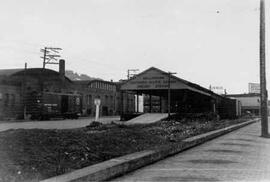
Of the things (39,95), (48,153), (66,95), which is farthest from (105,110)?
(48,153)

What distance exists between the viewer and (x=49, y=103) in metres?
48.8

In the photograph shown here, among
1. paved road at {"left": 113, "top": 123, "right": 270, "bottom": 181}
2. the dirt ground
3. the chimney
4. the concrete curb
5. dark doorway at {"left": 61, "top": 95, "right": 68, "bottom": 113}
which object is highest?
the chimney

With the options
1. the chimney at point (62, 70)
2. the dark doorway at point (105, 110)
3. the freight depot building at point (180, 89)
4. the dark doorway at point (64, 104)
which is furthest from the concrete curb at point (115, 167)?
the dark doorway at point (105, 110)

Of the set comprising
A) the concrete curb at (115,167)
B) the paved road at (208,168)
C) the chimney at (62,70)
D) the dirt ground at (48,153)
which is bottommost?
the paved road at (208,168)

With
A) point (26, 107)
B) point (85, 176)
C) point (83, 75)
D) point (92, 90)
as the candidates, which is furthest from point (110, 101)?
point (85, 176)

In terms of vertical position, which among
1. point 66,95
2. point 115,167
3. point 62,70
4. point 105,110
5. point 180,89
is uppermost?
point 62,70

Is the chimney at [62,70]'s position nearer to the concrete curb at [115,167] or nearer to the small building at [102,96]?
the small building at [102,96]

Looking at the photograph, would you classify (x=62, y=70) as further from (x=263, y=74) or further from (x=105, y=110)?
(x=263, y=74)

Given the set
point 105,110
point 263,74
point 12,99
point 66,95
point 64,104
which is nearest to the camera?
point 263,74

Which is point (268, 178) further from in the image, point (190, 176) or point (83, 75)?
point (83, 75)

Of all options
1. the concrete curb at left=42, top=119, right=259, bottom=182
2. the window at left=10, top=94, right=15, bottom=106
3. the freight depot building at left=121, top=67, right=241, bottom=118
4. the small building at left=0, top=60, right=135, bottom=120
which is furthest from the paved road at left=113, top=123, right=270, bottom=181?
the window at left=10, top=94, right=15, bottom=106

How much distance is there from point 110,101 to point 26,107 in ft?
111

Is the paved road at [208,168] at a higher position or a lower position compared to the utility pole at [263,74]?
lower

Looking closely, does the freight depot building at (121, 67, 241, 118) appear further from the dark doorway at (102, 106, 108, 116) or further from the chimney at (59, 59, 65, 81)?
the dark doorway at (102, 106, 108, 116)
